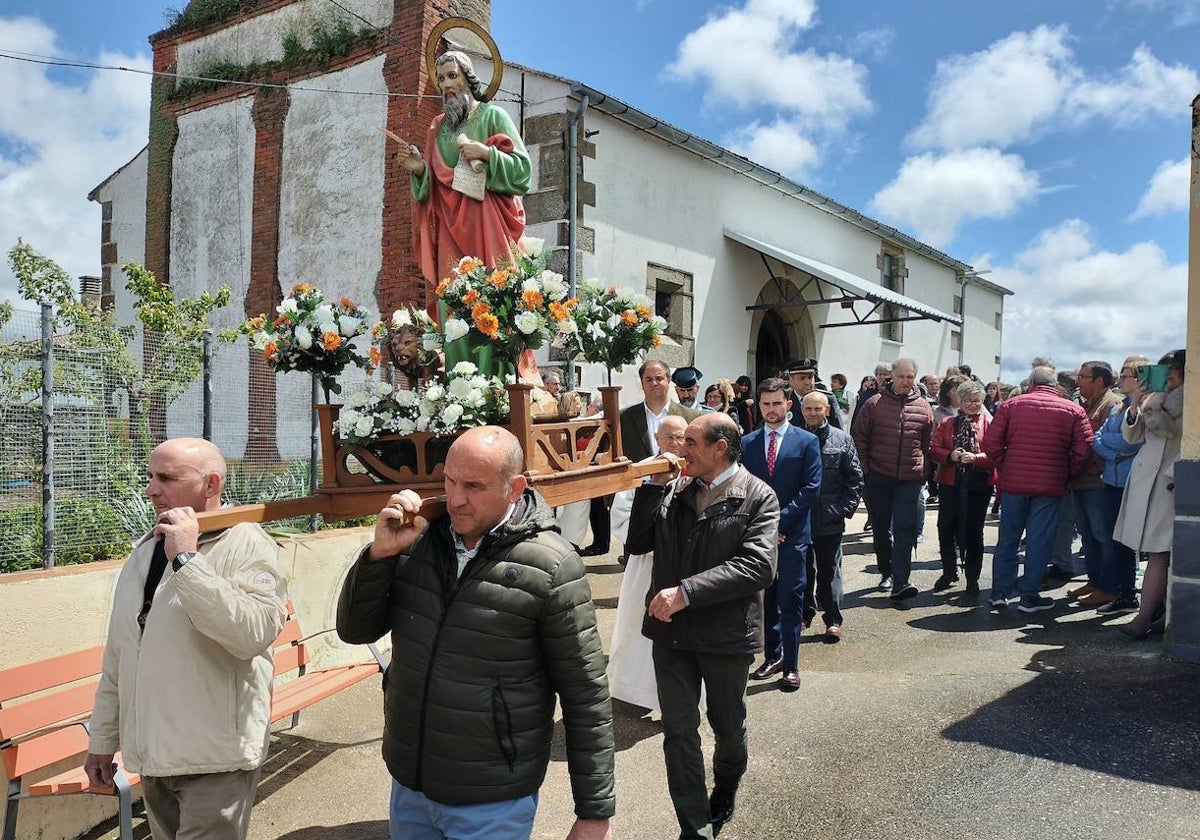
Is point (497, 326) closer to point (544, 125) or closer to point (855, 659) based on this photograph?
point (855, 659)

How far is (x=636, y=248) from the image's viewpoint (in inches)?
467

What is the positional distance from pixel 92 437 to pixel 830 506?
4.79m

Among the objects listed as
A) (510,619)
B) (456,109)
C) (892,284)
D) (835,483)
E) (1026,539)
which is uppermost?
(892,284)

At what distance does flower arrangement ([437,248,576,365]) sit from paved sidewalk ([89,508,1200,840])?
2149 millimetres

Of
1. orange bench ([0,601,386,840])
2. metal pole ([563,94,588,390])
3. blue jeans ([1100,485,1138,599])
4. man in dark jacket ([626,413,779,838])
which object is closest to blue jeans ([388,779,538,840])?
orange bench ([0,601,386,840])

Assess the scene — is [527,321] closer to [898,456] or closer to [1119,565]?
[898,456]

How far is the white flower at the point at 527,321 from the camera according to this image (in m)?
3.28

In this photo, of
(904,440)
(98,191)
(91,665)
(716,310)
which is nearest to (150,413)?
(91,665)

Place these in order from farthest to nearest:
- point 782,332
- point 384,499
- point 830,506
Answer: point 782,332 < point 830,506 < point 384,499

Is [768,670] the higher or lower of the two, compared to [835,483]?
lower

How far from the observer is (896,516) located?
25.0 ft

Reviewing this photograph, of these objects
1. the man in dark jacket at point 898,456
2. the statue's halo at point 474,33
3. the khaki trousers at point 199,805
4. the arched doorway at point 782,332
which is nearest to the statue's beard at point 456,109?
the statue's halo at point 474,33

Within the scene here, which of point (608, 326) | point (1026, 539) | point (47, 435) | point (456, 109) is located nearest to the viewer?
point (608, 326)

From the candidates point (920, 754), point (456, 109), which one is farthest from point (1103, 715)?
point (456, 109)
